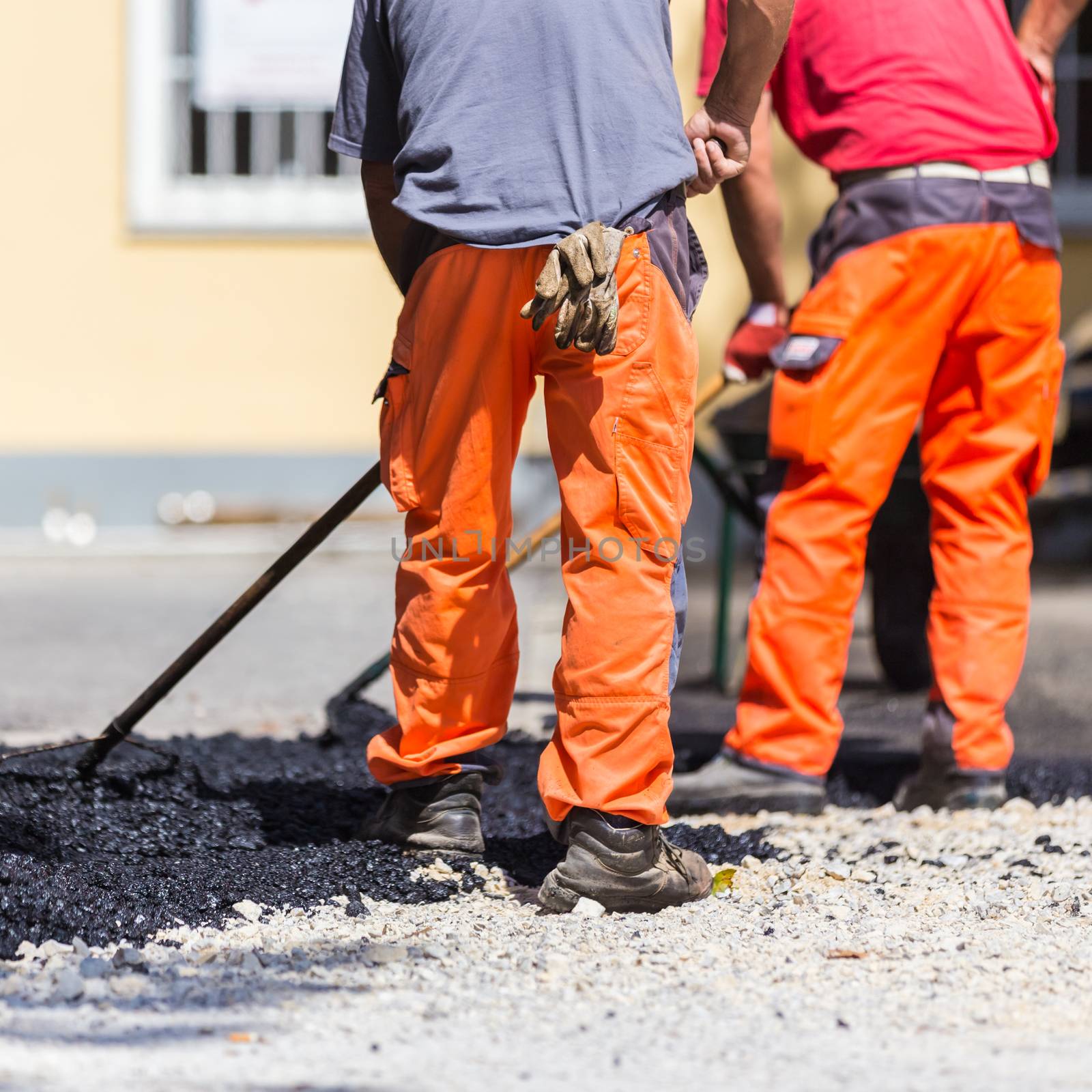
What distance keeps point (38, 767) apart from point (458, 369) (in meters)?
1.35

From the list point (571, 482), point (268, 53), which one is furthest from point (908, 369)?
point (268, 53)

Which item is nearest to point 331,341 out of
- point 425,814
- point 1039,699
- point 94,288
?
point 94,288

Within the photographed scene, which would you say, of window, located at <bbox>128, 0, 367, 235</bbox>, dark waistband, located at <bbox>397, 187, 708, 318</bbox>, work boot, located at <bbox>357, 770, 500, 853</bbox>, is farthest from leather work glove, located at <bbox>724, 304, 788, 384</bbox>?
window, located at <bbox>128, 0, 367, 235</bbox>

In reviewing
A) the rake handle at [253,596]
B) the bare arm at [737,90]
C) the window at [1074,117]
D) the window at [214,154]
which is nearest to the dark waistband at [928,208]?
the bare arm at [737,90]

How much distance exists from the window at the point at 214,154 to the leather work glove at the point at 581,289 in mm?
5763

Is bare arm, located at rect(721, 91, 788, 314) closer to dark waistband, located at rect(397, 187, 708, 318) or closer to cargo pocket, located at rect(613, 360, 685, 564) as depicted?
dark waistband, located at rect(397, 187, 708, 318)

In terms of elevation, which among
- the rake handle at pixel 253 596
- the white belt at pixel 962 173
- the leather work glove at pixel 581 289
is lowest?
the rake handle at pixel 253 596

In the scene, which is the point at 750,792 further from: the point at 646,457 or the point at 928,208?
the point at 928,208

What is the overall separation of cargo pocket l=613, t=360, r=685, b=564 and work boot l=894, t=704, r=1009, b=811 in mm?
1159

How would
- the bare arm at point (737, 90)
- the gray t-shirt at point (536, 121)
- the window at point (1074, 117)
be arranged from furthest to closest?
the window at point (1074, 117) → the bare arm at point (737, 90) → the gray t-shirt at point (536, 121)

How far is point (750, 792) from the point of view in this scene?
3322mm

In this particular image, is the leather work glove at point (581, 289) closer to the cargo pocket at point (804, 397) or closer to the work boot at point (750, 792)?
the cargo pocket at point (804, 397)

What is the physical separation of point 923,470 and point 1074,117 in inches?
221

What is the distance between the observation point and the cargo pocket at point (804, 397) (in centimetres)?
327
